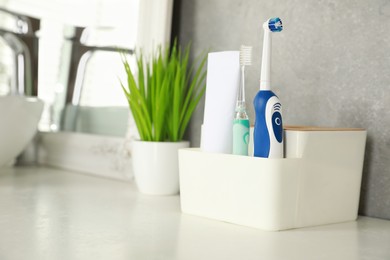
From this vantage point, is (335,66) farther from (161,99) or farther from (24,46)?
(24,46)

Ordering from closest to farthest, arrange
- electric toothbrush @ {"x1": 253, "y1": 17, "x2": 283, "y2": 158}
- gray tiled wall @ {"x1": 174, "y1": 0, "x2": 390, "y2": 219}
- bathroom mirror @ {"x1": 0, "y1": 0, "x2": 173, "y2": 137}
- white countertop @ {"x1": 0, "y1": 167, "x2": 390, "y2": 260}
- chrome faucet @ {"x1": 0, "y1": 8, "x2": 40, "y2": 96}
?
white countertop @ {"x1": 0, "y1": 167, "x2": 390, "y2": 260} < electric toothbrush @ {"x1": 253, "y1": 17, "x2": 283, "y2": 158} < gray tiled wall @ {"x1": 174, "y1": 0, "x2": 390, "y2": 219} < bathroom mirror @ {"x1": 0, "y1": 0, "x2": 173, "y2": 137} < chrome faucet @ {"x1": 0, "y1": 8, "x2": 40, "y2": 96}

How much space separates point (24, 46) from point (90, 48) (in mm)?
278

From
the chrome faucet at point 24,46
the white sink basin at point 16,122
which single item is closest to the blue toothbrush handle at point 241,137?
the white sink basin at point 16,122

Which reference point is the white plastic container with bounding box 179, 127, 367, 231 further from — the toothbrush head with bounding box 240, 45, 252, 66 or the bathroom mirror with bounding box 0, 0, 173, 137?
the bathroom mirror with bounding box 0, 0, 173, 137

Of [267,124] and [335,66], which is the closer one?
[267,124]

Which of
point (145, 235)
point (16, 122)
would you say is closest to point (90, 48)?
point (16, 122)

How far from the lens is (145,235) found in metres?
0.71

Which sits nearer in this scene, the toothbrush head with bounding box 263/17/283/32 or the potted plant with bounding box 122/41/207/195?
the toothbrush head with bounding box 263/17/283/32

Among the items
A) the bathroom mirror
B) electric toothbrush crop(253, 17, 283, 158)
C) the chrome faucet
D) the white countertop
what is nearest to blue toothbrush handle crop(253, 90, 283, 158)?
electric toothbrush crop(253, 17, 283, 158)

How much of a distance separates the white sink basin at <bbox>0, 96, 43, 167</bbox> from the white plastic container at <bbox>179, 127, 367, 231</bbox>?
0.57 meters

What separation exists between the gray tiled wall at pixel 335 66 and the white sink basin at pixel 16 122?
54 cm

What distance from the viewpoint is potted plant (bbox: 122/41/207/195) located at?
1034 millimetres

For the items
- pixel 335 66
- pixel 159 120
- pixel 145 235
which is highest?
pixel 335 66

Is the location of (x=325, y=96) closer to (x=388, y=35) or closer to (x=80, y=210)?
(x=388, y=35)
